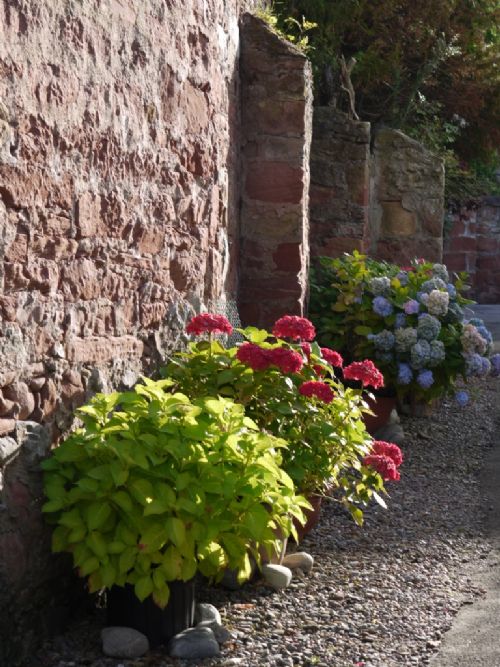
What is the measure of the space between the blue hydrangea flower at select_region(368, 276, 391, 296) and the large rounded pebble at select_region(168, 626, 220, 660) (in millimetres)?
3690

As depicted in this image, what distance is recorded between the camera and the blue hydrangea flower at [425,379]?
6505mm

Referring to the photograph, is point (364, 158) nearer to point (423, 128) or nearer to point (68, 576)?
point (423, 128)

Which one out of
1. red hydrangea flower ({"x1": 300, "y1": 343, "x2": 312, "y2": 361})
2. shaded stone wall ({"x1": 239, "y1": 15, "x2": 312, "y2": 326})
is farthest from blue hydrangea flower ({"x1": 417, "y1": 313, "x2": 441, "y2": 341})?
red hydrangea flower ({"x1": 300, "y1": 343, "x2": 312, "y2": 361})

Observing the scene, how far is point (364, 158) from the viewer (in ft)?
24.7

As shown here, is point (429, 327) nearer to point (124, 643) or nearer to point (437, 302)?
point (437, 302)

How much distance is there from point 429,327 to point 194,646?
11.9 ft

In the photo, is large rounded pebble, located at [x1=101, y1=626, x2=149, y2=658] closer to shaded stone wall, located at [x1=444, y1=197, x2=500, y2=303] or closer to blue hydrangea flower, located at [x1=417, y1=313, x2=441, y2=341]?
blue hydrangea flower, located at [x1=417, y1=313, x2=441, y2=341]

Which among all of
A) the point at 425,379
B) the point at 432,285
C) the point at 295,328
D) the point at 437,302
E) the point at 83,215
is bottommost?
the point at 425,379

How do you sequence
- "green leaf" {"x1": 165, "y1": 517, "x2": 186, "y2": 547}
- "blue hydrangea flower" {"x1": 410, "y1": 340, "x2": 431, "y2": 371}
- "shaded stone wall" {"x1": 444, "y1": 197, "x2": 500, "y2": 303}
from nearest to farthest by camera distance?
"green leaf" {"x1": 165, "y1": 517, "x2": 186, "y2": 547} → "blue hydrangea flower" {"x1": 410, "y1": 340, "x2": 431, "y2": 371} → "shaded stone wall" {"x1": 444, "y1": 197, "x2": 500, "y2": 303}

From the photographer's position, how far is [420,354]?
649 cm

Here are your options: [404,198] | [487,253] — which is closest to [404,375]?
[404,198]

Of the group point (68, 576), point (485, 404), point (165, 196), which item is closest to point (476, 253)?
point (485, 404)

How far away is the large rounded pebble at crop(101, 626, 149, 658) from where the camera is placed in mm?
3283

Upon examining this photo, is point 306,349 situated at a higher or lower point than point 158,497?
higher
